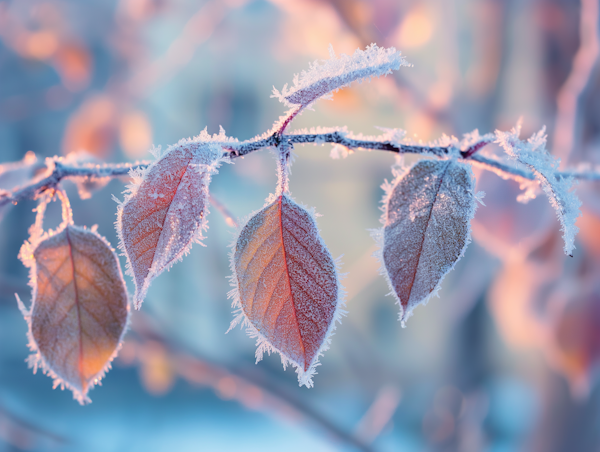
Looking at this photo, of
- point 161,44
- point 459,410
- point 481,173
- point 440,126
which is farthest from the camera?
point 161,44

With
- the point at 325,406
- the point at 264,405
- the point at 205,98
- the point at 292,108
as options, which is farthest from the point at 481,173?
the point at 205,98

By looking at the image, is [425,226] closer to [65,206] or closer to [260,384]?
[65,206]

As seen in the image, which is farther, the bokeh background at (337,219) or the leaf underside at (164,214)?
the bokeh background at (337,219)

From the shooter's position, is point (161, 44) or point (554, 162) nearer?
point (554, 162)

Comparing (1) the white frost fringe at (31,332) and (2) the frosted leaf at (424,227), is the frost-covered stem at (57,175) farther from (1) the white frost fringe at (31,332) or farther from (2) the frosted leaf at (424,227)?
(2) the frosted leaf at (424,227)

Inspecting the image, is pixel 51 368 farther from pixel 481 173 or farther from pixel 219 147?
pixel 481 173

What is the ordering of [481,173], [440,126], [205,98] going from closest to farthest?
1. [481,173]
2. [440,126]
3. [205,98]

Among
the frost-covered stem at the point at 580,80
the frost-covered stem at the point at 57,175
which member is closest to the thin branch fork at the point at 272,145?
the frost-covered stem at the point at 57,175

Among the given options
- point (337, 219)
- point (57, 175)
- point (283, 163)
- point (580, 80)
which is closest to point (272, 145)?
point (283, 163)
